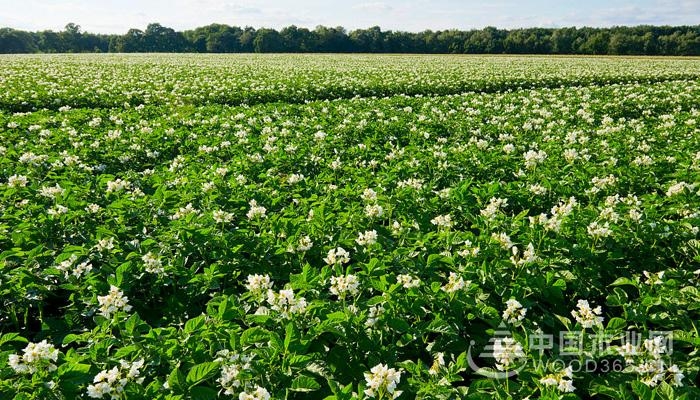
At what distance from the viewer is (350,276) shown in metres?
3.19

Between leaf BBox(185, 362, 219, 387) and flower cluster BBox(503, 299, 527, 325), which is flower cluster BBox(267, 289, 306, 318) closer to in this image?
leaf BBox(185, 362, 219, 387)

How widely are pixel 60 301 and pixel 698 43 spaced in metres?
100

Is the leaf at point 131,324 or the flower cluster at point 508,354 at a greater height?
the leaf at point 131,324

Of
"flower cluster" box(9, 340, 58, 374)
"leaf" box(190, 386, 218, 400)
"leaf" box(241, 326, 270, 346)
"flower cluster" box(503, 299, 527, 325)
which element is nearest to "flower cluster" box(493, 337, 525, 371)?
"flower cluster" box(503, 299, 527, 325)

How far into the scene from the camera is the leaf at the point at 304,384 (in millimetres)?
2391

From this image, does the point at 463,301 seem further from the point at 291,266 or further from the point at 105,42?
the point at 105,42

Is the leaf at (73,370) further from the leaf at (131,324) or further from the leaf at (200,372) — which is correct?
the leaf at (200,372)

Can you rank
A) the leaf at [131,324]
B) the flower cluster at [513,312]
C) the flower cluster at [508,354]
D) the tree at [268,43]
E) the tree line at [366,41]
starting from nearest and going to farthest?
the flower cluster at [508,354] → the leaf at [131,324] → the flower cluster at [513,312] → the tree line at [366,41] → the tree at [268,43]

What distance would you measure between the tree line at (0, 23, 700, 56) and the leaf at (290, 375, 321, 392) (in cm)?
9286

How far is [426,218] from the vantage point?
501 centimetres

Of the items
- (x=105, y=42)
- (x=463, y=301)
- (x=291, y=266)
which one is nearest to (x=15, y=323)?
(x=291, y=266)

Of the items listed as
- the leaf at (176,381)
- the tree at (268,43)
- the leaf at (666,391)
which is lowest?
the leaf at (666,391)

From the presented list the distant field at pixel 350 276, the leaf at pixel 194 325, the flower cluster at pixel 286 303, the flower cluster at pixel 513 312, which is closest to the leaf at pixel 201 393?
the distant field at pixel 350 276

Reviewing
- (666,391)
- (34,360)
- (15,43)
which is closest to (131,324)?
(34,360)
